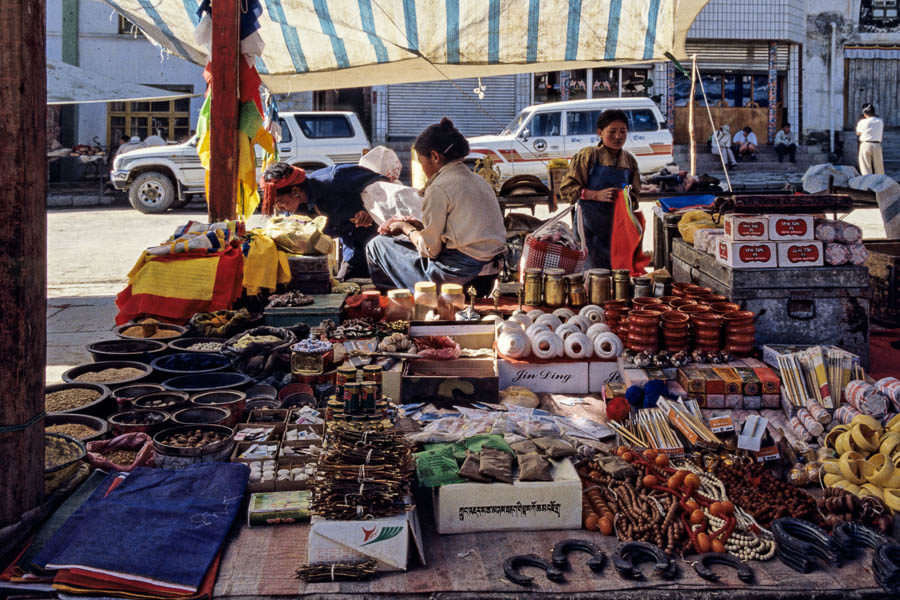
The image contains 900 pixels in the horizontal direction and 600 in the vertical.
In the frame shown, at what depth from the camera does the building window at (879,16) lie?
74.4 ft

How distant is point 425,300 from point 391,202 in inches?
77.3

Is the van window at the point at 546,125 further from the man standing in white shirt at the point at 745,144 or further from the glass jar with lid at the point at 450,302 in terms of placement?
the glass jar with lid at the point at 450,302

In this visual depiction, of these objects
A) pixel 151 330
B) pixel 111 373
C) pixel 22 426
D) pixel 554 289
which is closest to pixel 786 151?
pixel 554 289

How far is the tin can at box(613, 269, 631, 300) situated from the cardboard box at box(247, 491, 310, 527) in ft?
9.24

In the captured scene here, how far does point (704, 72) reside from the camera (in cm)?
2316

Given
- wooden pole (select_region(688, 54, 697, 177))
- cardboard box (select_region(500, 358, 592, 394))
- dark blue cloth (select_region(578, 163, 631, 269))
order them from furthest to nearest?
wooden pole (select_region(688, 54, 697, 177))
dark blue cloth (select_region(578, 163, 631, 269))
cardboard box (select_region(500, 358, 592, 394))

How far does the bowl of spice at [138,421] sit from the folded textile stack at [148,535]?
1.39ft

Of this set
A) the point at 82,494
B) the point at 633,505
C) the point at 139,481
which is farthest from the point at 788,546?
the point at 82,494

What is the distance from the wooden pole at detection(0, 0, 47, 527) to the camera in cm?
268

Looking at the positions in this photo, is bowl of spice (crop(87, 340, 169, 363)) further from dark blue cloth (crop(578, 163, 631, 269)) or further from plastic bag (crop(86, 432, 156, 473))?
dark blue cloth (crop(578, 163, 631, 269))

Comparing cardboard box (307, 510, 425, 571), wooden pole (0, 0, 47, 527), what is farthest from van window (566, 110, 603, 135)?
cardboard box (307, 510, 425, 571)

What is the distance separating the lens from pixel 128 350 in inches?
190

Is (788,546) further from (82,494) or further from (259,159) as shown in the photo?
(259,159)

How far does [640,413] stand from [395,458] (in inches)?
56.2
